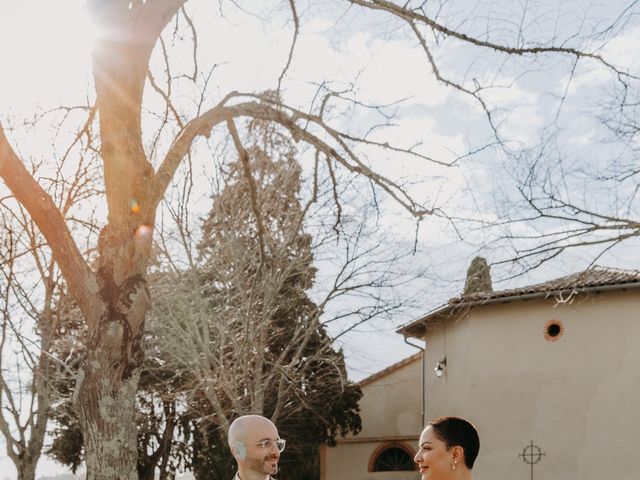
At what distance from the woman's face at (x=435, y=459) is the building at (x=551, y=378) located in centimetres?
1523

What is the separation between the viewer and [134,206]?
6.17m

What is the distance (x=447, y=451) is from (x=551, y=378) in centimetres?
1857

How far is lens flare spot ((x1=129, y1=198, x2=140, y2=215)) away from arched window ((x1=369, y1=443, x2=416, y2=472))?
2313cm

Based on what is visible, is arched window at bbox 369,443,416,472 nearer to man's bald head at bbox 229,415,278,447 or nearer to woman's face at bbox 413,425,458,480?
man's bald head at bbox 229,415,278,447

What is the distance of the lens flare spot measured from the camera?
616 cm

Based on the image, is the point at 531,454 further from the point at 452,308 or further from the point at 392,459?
the point at 392,459

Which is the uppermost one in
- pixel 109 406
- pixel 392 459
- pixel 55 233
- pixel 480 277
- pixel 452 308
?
pixel 452 308

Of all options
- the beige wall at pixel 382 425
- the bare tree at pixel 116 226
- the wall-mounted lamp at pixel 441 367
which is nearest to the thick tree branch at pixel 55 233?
the bare tree at pixel 116 226

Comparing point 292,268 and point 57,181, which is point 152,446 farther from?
point 57,181

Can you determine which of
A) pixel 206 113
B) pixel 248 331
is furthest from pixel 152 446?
pixel 206 113

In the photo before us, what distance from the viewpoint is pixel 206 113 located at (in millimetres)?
6801

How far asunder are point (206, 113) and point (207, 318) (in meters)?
13.7

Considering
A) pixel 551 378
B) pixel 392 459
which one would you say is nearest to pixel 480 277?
pixel 551 378

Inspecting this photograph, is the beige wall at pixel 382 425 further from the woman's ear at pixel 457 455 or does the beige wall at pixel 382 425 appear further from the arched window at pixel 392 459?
the woman's ear at pixel 457 455
